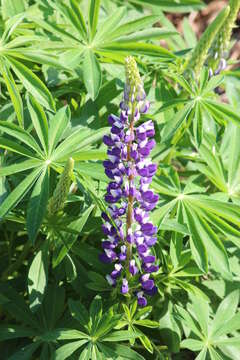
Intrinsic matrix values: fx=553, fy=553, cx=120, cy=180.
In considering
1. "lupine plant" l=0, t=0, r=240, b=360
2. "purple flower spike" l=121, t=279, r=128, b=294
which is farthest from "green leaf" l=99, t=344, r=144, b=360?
"purple flower spike" l=121, t=279, r=128, b=294

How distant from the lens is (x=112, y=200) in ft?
7.47

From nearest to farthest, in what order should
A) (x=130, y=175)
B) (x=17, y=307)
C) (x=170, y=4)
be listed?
(x=130, y=175)
(x=17, y=307)
(x=170, y=4)

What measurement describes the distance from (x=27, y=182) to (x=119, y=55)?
98 cm

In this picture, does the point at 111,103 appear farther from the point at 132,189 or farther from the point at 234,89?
the point at 132,189

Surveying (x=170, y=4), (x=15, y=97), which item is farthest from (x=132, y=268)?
(x=170, y=4)

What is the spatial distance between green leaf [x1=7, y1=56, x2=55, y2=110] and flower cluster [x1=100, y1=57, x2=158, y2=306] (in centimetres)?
56

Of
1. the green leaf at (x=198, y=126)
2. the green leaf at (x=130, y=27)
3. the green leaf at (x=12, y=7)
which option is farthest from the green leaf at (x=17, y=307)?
the green leaf at (x=12, y=7)

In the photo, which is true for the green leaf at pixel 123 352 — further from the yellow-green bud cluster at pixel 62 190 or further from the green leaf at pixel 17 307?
the yellow-green bud cluster at pixel 62 190

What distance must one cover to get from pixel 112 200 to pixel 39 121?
569mm

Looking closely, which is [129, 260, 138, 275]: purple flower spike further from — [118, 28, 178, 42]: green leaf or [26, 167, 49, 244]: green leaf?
[118, 28, 178, 42]: green leaf

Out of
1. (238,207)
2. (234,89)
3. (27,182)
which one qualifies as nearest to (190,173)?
(234,89)

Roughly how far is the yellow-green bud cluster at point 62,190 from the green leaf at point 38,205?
0.06m

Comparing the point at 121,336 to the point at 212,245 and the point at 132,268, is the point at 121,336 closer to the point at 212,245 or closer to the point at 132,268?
the point at 132,268

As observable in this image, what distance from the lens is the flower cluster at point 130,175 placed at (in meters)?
2.19
